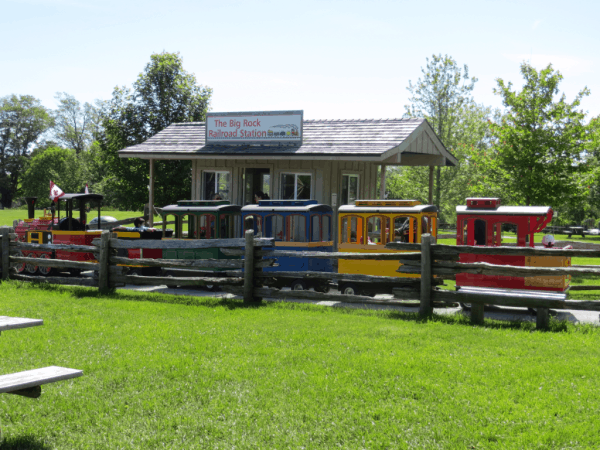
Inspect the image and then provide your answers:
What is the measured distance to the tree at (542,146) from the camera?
70.3 ft

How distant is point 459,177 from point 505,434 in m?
33.5

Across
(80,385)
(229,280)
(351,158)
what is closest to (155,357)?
(80,385)

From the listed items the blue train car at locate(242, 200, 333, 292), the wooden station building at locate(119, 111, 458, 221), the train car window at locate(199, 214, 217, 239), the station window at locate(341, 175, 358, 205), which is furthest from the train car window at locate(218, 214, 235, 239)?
the station window at locate(341, 175, 358, 205)

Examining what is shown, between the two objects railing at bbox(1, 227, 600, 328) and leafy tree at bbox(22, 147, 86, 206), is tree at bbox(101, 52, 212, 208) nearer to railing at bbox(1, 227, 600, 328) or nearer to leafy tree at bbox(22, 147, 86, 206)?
railing at bbox(1, 227, 600, 328)

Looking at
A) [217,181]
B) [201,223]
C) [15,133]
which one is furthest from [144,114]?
[15,133]

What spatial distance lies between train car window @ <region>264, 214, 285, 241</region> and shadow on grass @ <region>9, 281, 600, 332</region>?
291 centimetres

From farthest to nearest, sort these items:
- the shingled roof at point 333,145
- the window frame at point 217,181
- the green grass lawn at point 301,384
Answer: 1. the window frame at point 217,181
2. the shingled roof at point 333,145
3. the green grass lawn at point 301,384

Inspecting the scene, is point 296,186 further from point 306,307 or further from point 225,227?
point 306,307

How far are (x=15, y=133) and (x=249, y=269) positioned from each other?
291 feet

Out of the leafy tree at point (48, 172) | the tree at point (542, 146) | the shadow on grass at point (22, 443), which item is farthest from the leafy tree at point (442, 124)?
the leafy tree at point (48, 172)

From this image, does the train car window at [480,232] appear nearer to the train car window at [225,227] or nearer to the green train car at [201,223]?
the green train car at [201,223]

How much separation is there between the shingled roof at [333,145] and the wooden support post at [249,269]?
5997mm

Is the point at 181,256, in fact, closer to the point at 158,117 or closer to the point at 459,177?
the point at 158,117

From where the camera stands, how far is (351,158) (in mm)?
17078
